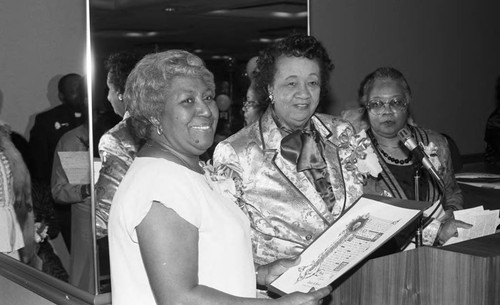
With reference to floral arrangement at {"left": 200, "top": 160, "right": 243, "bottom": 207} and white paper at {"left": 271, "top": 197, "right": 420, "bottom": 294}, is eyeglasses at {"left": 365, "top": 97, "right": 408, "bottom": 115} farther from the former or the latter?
white paper at {"left": 271, "top": 197, "right": 420, "bottom": 294}

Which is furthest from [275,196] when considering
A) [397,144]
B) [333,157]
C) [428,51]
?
[428,51]

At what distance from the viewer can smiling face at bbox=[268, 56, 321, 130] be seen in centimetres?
247

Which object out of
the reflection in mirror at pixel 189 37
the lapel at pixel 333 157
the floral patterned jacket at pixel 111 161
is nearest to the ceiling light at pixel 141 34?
the reflection in mirror at pixel 189 37

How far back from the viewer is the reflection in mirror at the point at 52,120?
3193 mm

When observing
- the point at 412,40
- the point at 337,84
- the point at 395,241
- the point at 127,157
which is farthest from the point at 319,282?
the point at 412,40

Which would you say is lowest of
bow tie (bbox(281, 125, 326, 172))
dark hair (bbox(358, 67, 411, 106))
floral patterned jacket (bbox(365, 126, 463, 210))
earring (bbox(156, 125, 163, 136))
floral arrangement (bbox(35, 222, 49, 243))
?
floral arrangement (bbox(35, 222, 49, 243))

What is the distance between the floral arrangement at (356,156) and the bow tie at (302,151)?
11 cm

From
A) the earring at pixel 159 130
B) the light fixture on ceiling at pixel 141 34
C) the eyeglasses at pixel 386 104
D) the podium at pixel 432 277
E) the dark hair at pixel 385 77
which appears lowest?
the podium at pixel 432 277

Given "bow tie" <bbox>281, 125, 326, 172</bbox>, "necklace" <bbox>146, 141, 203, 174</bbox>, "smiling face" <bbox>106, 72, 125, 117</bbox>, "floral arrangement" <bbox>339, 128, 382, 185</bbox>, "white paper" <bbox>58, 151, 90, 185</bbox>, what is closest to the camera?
"necklace" <bbox>146, 141, 203, 174</bbox>

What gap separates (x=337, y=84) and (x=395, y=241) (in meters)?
2.60

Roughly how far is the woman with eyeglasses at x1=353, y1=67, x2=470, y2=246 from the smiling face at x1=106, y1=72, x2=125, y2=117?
1243 mm

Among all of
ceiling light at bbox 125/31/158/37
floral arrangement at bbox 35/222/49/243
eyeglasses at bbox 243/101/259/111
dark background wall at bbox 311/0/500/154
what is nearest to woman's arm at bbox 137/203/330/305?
ceiling light at bbox 125/31/158/37

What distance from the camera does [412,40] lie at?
5.48 meters

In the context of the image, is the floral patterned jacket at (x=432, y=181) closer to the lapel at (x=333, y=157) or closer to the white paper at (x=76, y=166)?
the lapel at (x=333, y=157)
